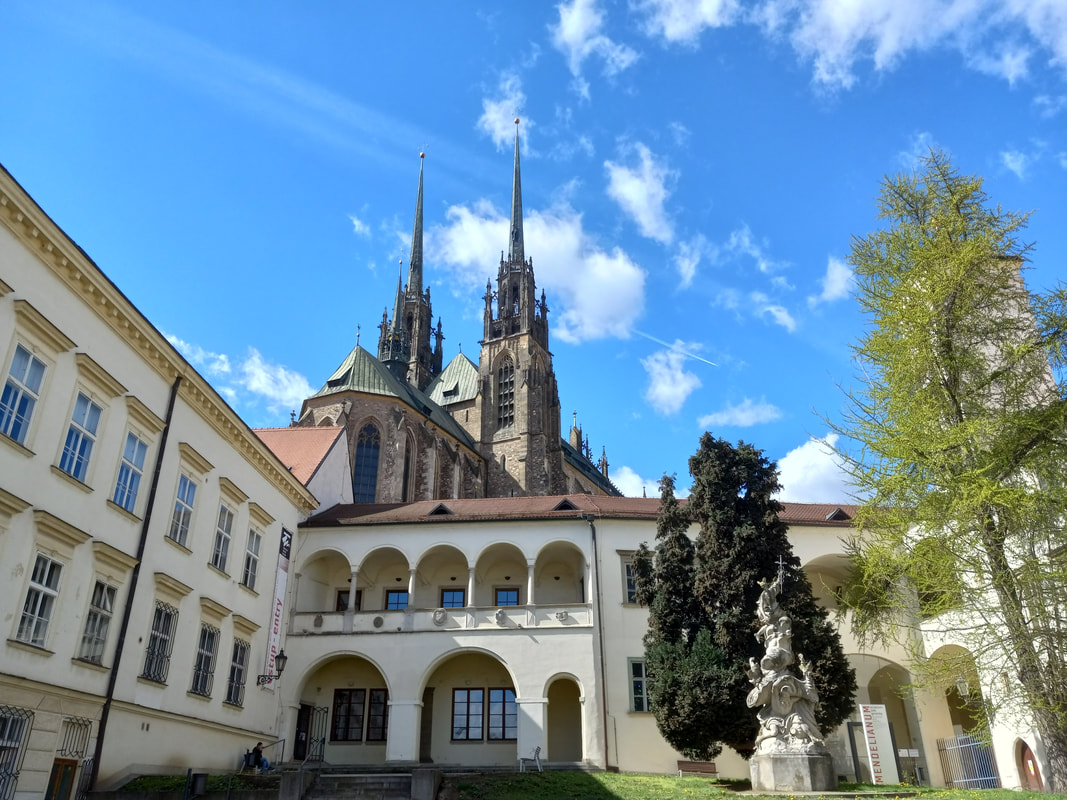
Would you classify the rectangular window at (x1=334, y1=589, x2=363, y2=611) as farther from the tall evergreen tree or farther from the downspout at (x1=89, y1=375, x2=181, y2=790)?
the downspout at (x1=89, y1=375, x2=181, y2=790)

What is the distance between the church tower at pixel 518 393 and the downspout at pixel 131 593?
4023 cm

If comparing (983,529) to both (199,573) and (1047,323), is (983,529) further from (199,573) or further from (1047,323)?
(199,573)

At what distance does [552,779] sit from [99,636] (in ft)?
34.6

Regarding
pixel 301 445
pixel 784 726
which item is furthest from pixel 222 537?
pixel 784 726

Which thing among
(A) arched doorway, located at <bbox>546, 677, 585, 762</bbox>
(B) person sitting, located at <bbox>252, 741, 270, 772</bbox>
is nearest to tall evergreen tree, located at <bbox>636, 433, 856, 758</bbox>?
(A) arched doorway, located at <bbox>546, 677, 585, 762</bbox>

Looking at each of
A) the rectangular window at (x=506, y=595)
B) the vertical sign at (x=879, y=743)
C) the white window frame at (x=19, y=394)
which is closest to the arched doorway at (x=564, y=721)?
the rectangular window at (x=506, y=595)

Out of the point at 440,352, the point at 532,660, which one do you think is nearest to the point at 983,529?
the point at 532,660

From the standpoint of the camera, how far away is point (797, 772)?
1481 cm

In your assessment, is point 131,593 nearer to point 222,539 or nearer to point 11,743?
point 11,743

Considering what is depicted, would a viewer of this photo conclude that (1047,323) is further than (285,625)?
No

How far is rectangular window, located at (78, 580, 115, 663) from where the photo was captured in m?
16.8

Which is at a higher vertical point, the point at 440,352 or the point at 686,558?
the point at 440,352

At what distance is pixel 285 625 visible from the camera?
90.0 ft

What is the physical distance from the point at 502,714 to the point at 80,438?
1714 cm
